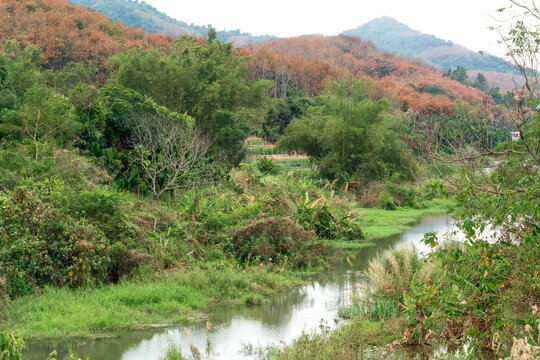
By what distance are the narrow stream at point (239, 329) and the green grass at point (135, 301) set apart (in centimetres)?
25

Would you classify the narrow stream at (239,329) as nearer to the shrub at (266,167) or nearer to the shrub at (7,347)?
the shrub at (7,347)

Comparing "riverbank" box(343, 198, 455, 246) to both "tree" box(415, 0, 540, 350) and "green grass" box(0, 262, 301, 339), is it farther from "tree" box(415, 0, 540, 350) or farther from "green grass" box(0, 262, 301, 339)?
"tree" box(415, 0, 540, 350)

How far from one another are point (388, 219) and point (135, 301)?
13565 mm

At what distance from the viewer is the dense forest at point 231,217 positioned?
16.0 feet

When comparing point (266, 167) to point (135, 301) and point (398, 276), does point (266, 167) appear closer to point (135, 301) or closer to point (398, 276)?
point (398, 276)

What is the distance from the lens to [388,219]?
66.7 feet

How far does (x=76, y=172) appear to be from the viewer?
11344 mm

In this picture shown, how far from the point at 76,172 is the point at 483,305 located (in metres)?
8.91

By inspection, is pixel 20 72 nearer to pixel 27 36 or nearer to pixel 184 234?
Answer: pixel 184 234

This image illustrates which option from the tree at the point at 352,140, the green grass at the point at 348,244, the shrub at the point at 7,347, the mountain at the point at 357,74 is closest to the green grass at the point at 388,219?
the green grass at the point at 348,244

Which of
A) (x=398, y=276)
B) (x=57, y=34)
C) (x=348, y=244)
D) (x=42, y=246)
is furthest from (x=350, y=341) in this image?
(x=57, y=34)

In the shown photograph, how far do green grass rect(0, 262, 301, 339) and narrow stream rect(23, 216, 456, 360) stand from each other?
0.81ft

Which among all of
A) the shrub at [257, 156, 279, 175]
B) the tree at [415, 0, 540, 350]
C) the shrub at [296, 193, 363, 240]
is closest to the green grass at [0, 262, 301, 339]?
the shrub at [296, 193, 363, 240]

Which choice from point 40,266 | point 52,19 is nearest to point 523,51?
point 40,266
